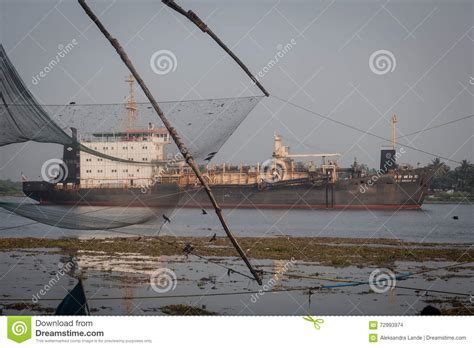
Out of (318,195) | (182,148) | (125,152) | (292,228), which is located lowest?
(182,148)

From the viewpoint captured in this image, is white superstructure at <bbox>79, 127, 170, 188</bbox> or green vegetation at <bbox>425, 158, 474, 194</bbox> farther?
green vegetation at <bbox>425, 158, 474, 194</bbox>

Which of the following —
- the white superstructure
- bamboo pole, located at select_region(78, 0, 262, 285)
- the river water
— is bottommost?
bamboo pole, located at select_region(78, 0, 262, 285)

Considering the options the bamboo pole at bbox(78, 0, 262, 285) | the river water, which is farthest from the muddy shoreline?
the bamboo pole at bbox(78, 0, 262, 285)

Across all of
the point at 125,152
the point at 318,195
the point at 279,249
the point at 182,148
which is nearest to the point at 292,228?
the point at 125,152

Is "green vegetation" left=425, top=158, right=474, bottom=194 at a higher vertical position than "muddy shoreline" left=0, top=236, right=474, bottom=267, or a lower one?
higher

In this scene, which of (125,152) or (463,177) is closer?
A: (125,152)

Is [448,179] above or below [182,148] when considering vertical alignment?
above

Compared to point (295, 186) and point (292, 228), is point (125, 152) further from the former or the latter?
point (295, 186)

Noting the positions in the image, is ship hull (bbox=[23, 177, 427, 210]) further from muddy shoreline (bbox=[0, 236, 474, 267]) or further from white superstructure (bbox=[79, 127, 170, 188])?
muddy shoreline (bbox=[0, 236, 474, 267])

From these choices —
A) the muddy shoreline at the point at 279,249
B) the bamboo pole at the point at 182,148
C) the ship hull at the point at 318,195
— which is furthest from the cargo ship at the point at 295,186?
the bamboo pole at the point at 182,148

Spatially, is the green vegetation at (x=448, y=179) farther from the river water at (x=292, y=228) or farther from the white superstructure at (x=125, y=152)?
the white superstructure at (x=125, y=152)
